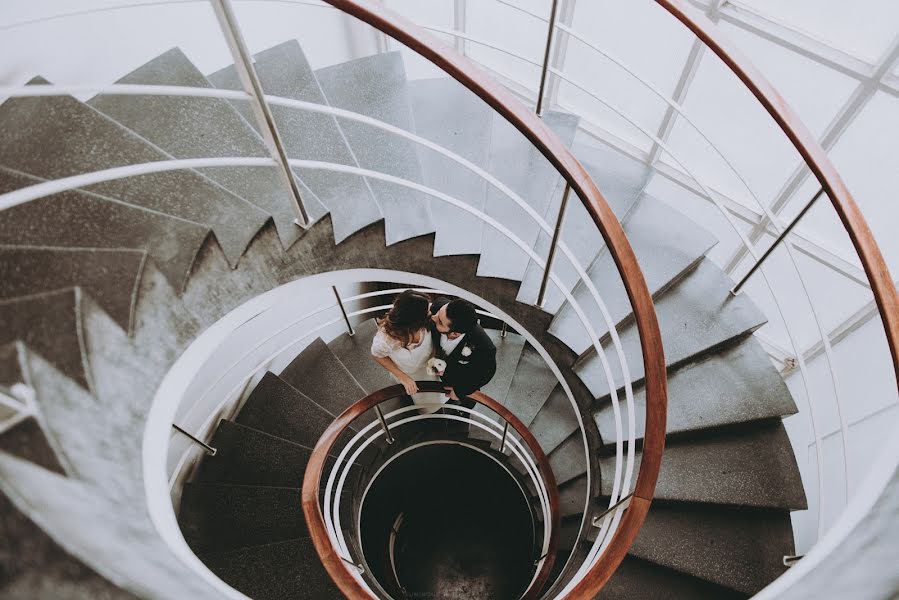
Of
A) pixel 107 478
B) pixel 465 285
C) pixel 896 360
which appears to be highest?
pixel 896 360

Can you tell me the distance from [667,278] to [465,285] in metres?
1.22

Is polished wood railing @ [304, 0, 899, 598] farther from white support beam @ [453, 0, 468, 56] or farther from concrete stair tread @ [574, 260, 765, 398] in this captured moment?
white support beam @ [453, 0, 468, 56]

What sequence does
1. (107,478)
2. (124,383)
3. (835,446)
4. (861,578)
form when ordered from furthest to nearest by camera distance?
(835,446) < (124,383) < (107,478) < (861,578)

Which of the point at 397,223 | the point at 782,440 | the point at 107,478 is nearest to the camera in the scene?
the point at 107,478

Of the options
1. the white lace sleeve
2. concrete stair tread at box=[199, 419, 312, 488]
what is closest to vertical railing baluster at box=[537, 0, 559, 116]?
the white lace sleeve

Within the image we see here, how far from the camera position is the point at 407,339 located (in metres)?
2.64

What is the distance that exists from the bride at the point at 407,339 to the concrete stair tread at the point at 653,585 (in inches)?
56.6

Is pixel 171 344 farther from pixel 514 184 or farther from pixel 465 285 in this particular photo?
pixel 514 184

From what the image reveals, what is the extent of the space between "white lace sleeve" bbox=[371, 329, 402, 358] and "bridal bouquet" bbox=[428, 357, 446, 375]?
0.24 metres

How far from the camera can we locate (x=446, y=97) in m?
3.66

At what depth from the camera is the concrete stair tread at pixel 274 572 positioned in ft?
9.59

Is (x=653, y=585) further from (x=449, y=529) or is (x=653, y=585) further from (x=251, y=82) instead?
(x=449, y=529)

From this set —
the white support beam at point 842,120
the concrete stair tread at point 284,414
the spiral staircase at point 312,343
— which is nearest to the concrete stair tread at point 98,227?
the spiral staircase at point 312,343

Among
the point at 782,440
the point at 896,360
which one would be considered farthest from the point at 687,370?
the point at 896,360
